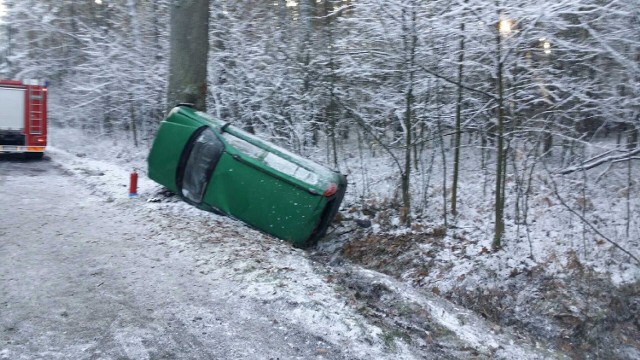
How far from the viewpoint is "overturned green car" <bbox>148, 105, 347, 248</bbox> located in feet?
28.4

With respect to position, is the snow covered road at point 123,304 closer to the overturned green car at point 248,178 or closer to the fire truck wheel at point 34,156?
the overturned green car at point 248,178

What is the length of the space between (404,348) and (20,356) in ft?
11.1

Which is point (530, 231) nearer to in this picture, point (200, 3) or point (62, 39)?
point (200, 3)

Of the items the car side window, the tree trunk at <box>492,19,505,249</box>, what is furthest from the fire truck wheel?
the tree trunk at <box>492,19,505,249</box>

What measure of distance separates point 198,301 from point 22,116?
14.3m

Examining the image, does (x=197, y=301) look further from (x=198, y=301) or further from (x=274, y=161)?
(x=274, y=161)

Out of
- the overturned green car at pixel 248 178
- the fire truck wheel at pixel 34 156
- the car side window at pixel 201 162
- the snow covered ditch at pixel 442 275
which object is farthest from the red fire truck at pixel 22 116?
the car side window at pixel 201 162

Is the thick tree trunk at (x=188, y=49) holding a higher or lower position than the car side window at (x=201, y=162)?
higher

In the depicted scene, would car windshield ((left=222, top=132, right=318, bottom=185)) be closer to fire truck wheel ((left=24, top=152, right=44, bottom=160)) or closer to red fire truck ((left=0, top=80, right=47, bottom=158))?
red fire truck ((left=0, top=80, right=47, bottom=158))

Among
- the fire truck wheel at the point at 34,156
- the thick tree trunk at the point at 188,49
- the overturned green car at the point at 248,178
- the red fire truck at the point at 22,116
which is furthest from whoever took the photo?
the fire truck wheel at the point at 34,156

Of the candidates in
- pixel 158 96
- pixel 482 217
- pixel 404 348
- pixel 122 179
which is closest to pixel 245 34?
pixel 158 96

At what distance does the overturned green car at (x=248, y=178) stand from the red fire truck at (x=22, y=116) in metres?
9.99

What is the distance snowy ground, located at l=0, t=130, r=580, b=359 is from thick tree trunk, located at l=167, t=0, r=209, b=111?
3.11 meters

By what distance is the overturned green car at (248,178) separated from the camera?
8656 millimetres
